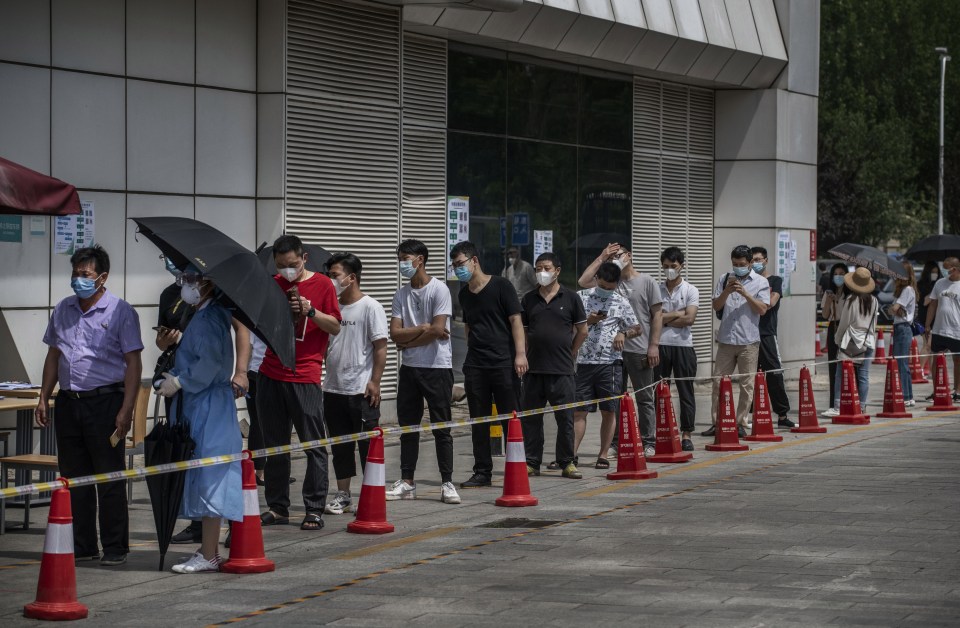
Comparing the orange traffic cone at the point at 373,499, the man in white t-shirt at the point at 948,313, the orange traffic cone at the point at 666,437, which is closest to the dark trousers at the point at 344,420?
the orange traffic cone at the point at 373,499

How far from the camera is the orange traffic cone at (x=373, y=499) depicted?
10.3m

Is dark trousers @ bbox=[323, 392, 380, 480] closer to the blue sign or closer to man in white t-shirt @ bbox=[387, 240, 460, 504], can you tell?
man in white t-shirt @ bbox=[387, 240, 460, 504]

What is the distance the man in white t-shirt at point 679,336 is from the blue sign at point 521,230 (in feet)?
18.1

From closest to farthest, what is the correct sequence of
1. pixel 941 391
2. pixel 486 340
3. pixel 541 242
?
pixel 486 340 → pixel 941 391 → pixel 541 242

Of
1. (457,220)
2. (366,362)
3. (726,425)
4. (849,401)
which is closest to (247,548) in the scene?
(366,362)

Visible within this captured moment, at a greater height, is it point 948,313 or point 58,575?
point 948,313

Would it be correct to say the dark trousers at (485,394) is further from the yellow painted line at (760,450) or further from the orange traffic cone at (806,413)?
the orange traffic cone at (806,413)

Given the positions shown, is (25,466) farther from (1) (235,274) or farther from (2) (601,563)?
(2) (601,563)

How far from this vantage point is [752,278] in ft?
54.5

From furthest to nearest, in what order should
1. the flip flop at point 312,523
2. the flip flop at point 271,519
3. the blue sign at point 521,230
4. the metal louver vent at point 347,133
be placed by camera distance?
1. the blue sign at point 521,230
2. the metal louver vent at point 347,133
3. the flip flop at point 271,519
4. the flip flop at point 312,523

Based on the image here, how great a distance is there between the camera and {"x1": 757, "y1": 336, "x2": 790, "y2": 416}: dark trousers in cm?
1741

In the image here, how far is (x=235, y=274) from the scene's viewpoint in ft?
28.7

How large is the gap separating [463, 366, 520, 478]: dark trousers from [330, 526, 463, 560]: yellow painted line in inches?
83.6

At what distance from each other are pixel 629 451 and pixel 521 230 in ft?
27.8
